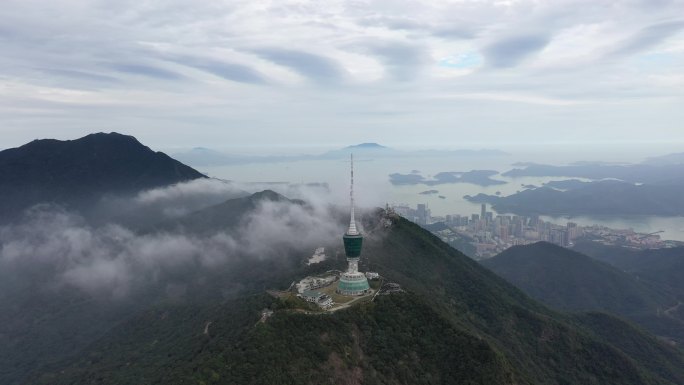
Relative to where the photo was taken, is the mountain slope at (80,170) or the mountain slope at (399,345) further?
the mountain slope at (80,170)

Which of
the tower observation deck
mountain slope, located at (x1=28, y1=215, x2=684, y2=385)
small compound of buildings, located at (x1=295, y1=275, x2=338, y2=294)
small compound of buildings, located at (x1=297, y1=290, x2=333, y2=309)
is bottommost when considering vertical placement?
mountain slope, located at (x1=28, y1=215, x2=684, y2=385)

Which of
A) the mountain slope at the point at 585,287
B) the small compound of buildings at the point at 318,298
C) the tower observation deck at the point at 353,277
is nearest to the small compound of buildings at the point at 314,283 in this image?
the small compound of buildings at the point at 318,298

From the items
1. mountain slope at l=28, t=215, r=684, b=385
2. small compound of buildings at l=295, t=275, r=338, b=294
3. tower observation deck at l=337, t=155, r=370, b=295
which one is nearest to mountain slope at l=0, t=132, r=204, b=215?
mountain slope at l=28, t=215, r=684, b=385

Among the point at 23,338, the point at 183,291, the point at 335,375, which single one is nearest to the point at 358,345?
the point at 335,375

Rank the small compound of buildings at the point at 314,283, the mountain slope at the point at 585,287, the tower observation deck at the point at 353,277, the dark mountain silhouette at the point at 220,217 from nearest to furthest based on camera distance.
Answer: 1. the tower observation deck at the point at 353,277
2. the small compound of buildings at the point at 314,283
3. the mountain slope at the point at 585,287
4. the dark mountain silhouette at the point at 220,217

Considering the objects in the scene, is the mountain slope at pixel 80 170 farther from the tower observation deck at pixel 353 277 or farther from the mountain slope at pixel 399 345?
the tower observation deck at pixel 353 277

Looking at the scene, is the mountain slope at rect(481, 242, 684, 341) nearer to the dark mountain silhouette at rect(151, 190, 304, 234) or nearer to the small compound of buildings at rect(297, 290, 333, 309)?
the dark mountain silhouette at rect(151, 190, 304, 234)
